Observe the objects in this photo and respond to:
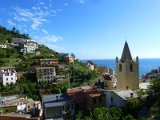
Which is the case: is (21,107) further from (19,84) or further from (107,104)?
(19,84)

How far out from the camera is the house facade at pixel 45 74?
7319 centimetres

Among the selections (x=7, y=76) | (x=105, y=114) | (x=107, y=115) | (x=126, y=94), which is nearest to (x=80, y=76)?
(x=7, y=76)

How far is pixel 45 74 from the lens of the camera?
74062 mm

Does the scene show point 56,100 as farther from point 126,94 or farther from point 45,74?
point 45,74

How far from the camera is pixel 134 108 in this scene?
30.8 meters

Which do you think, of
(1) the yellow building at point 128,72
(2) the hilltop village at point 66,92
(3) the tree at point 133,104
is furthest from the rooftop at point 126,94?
(1) the yellow building at point 128,72

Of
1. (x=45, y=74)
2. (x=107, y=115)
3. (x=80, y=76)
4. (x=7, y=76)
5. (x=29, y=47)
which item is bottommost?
(x=107, y=115)

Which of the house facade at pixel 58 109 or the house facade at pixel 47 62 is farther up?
the house facade at pixel 47 62

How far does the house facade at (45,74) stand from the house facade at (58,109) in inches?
1489

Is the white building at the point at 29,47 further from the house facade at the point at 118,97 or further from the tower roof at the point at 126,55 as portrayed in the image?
the house facade at the point at 118,97

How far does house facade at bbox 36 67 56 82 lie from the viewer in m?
73.2

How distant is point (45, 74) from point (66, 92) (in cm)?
3448

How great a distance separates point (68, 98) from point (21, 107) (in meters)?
12.4

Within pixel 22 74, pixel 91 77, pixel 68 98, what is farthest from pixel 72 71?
pixel 68 98
